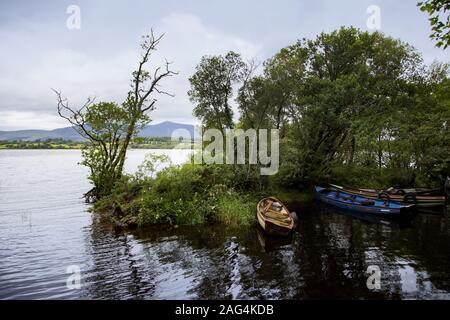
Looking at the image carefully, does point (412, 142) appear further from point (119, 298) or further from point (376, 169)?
point (119, 298)

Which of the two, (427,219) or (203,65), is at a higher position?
(203,65)

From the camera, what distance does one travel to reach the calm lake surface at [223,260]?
11672mm

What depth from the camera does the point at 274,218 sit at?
20.0 m

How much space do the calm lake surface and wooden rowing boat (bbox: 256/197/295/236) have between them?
2.23 feet

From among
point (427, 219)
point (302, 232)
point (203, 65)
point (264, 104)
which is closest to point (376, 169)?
point (427, 219)

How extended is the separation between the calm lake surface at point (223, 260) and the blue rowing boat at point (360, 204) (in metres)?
1.31

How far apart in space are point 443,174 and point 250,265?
31.6 meters

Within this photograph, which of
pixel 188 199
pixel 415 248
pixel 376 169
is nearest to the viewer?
pixel 415 248

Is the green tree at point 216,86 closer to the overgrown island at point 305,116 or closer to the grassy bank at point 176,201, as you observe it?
the overgrown island at point 305,116
